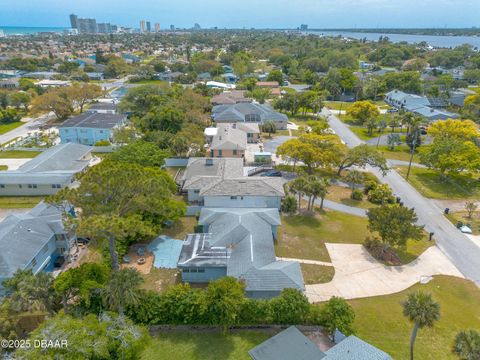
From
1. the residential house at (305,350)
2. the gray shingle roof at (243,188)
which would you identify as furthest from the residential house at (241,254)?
the residential house at (305,350)

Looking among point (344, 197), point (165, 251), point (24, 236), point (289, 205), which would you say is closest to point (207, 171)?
point (289, 205)

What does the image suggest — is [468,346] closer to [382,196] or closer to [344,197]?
[382,196]

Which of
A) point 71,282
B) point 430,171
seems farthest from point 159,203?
point 430,171

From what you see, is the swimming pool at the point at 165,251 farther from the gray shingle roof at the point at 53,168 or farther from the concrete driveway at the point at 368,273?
the gray shingle roof at the point at 53,168

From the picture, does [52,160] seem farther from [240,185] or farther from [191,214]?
[240,185]

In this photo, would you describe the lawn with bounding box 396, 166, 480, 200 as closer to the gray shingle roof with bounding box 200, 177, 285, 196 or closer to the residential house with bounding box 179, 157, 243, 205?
the gray shingle roof with bounding box 200, 177, 285, 196

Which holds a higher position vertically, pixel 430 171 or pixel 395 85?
pixel 395 85
